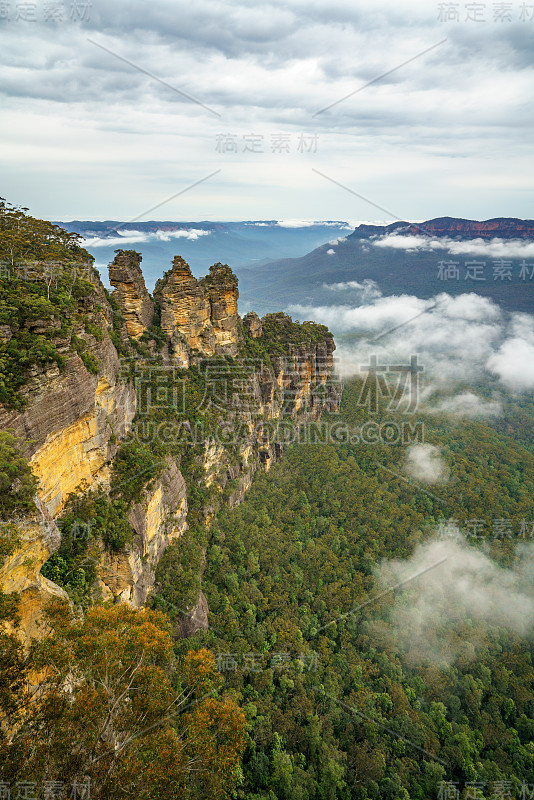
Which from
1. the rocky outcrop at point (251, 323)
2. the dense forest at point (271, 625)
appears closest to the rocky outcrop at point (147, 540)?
the dense forest at point (271, 625)

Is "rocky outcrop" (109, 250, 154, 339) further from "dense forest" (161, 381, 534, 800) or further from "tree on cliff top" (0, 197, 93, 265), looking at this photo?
"dense forest" (161, 381, 534, 800)

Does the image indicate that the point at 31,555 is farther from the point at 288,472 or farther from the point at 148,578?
the point at 288,472

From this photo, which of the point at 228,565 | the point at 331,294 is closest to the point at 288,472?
the point at 228,565

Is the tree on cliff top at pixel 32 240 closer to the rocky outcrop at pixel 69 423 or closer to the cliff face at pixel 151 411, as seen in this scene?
the cliff face at pixel 151 411

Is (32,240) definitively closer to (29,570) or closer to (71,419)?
(71,419)

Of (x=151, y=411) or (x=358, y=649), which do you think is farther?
(x=151, y=411)

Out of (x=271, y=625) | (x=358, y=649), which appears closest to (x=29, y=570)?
(x=271, y=625)
